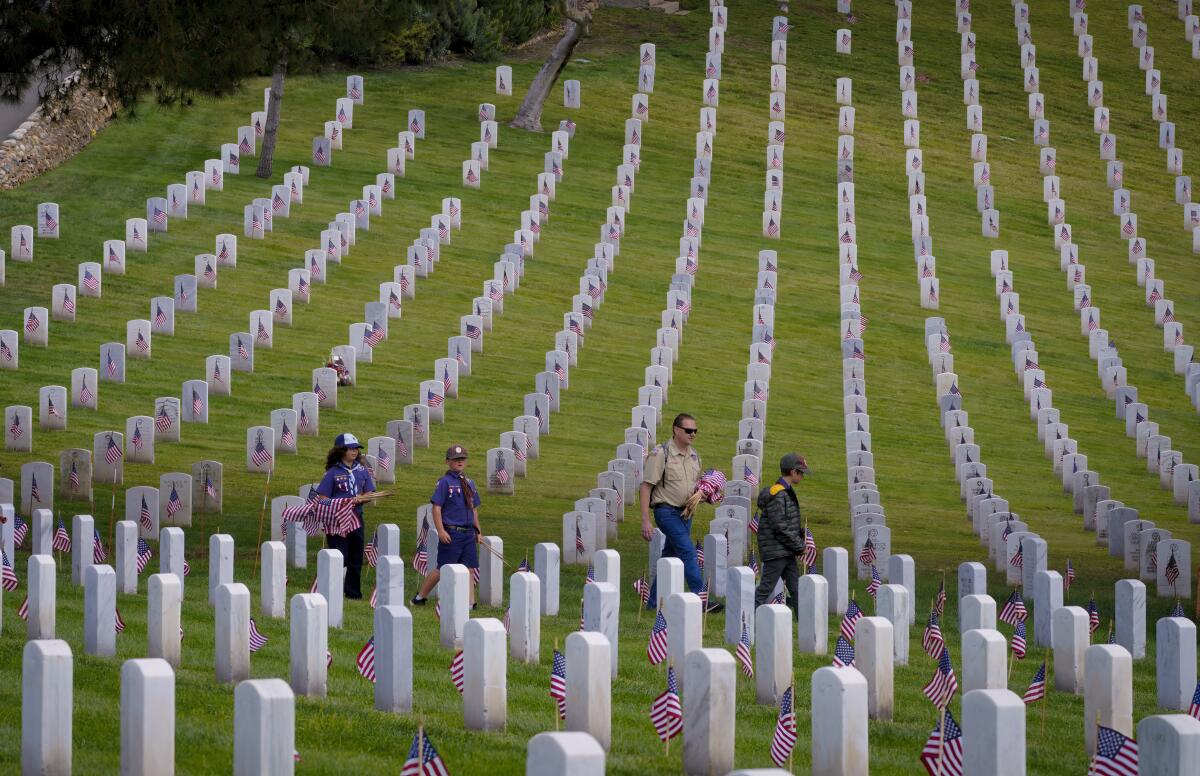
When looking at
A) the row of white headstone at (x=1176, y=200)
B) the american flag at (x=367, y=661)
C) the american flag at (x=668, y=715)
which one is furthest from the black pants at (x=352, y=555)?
the row of white headstone at (x=1176, y=200)

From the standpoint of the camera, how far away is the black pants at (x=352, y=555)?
549 inches

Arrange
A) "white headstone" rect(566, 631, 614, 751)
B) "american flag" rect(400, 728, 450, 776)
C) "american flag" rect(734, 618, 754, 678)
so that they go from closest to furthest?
"american flag" rect(400, 728, 450, 776), "white headstone" rect(566, 631, 614, 751), "american flag" rect(734, 618, 754, 678)

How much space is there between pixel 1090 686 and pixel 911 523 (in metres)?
11.0

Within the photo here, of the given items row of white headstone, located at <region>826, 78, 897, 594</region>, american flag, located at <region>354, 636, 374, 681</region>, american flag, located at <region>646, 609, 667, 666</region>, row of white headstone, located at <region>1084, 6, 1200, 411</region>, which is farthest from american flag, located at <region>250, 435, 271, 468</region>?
row of white headstone, located at <region>1084, 6, 1200, 411</region>

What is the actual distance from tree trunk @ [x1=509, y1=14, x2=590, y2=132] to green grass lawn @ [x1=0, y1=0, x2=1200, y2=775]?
0.75 meters

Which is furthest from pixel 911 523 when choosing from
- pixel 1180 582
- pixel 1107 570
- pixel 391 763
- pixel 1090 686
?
Answer: pixel 391 763

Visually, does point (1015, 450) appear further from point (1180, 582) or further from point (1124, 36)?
point (1124, 36)

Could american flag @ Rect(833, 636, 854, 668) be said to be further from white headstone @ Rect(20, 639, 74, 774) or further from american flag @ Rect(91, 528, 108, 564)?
american flag @ Rect(91, 528, 108, 564)

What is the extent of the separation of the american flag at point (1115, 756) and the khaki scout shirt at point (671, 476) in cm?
656

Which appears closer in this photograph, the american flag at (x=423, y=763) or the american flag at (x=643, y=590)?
the american flag at (x=423, y=763)

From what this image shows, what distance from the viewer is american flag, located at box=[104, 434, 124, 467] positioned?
60.4 feet

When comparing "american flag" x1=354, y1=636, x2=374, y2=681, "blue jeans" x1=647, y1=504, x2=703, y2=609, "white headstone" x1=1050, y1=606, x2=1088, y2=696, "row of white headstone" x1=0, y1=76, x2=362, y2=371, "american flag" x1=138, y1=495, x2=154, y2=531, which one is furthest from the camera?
"row of white headstone" x1=0, y1=76, x2=362, y2=371

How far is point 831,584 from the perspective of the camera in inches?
555

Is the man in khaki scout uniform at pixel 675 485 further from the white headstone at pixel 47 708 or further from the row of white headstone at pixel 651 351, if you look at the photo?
the white headstone at pixel 47 708
